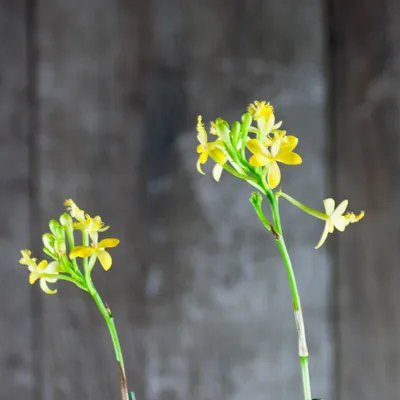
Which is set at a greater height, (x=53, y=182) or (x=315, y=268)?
(x=53, y=182)

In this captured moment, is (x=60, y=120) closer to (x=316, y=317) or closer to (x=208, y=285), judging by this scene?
(x=208, y=285)

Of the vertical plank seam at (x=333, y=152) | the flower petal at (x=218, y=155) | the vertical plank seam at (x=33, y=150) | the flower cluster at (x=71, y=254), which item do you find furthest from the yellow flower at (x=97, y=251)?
the vertical plank seam at (x=333, y=152)

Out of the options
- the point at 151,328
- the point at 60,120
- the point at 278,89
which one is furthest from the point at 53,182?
the point at 278,89

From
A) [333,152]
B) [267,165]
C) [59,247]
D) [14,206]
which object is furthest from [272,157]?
[14,206]

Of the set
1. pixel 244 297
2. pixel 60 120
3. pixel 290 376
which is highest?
pixel 60 120

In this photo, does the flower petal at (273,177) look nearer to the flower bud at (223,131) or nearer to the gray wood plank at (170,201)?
the flower bud at (223,131)
